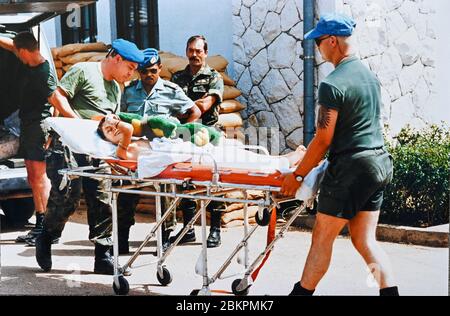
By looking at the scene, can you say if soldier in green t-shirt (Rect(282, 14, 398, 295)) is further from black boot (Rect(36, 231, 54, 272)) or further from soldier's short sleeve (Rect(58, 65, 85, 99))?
black boot (Rect(36, 231, 54, 272))

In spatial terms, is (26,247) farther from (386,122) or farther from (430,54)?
(430,54)

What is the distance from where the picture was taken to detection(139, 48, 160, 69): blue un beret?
6906mm

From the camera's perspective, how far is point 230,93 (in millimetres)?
9102

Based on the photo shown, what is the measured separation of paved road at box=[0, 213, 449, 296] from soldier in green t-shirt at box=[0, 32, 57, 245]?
0.63 m

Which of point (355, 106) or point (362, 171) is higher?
point (355, 106)

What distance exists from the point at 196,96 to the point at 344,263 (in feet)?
6.55

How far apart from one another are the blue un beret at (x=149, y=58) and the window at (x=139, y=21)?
3.63 m

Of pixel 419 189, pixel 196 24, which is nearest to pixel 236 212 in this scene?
pixel 419 189

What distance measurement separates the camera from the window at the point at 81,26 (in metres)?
11.2

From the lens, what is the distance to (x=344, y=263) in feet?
22.3

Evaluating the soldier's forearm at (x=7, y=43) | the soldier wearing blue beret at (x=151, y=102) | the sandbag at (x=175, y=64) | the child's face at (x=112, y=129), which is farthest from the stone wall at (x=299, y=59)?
the child's face at (x=112, y=129)

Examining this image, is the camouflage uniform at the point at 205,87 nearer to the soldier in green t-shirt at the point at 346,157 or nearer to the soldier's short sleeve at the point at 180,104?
the soldier's short sleeve at the point at 180,104
